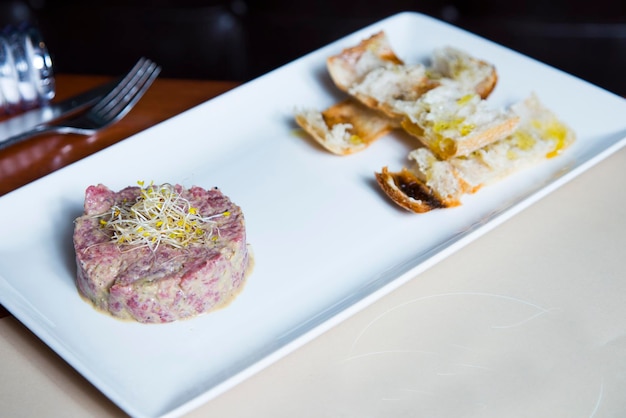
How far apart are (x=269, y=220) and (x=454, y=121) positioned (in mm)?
506

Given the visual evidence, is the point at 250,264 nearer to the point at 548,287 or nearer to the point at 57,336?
the point at 57,336

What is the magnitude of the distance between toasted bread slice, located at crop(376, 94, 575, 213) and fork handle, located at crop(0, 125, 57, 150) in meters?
0.87

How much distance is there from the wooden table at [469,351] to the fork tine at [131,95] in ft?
2.75

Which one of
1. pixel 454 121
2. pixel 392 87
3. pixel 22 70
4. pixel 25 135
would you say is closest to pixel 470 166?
pixel 454 121

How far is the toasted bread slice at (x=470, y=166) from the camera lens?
1.80m

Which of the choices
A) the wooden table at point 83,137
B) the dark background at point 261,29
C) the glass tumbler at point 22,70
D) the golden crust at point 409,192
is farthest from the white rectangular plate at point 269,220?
the dark background at point 261,29

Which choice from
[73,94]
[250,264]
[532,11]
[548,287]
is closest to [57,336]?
[250,264]

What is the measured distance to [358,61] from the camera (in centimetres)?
218

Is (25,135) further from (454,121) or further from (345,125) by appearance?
(454,121)

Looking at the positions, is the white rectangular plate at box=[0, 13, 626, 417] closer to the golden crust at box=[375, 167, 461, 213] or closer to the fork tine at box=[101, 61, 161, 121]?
the golden crust at box=[375, 167, 461, 213]

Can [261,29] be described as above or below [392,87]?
below

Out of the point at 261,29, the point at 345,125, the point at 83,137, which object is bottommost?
the point at 261,29

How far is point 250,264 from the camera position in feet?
5.39

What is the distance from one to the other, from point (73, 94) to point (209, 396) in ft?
4.49
